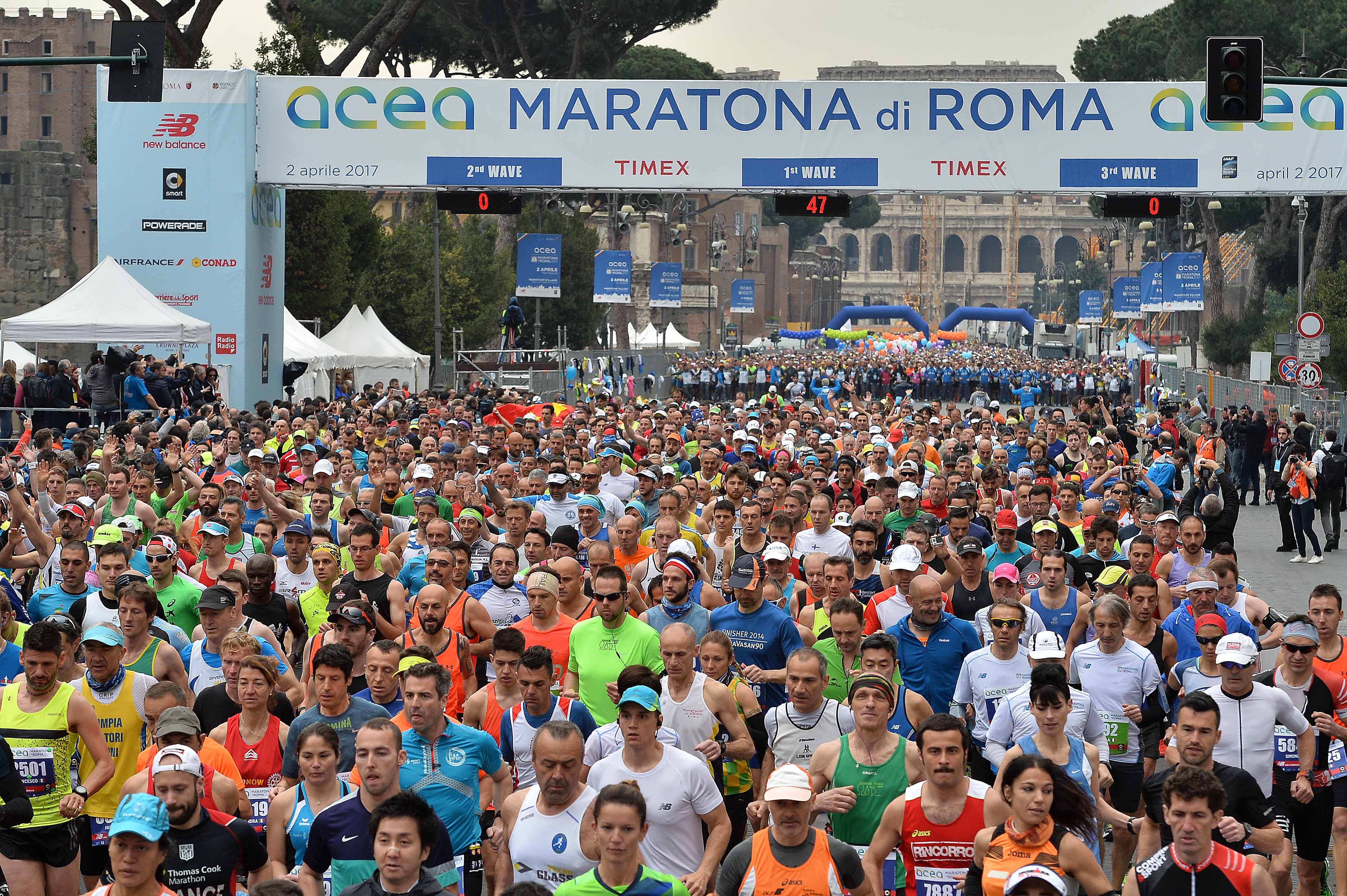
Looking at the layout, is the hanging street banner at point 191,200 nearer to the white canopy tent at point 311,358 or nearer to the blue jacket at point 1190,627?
the white canopy tent at point 311,358

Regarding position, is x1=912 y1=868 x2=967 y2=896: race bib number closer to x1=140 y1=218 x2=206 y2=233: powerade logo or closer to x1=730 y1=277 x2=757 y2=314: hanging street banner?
x1=140 y1=218 x2=206 y2=233: powerade logo

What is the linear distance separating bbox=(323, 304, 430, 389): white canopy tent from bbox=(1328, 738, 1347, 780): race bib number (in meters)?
28.1

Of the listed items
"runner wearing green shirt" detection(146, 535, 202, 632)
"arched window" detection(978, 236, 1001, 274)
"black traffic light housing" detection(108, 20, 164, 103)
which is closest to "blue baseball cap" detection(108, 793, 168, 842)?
"runner wearing green shirt" detection(146, 535, 202, 632)

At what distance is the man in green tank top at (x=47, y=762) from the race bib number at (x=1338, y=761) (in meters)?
5.60

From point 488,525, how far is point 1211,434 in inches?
527

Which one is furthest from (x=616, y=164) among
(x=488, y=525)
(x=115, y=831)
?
(x=115, y=831)

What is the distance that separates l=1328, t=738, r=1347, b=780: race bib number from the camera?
7.91 metres

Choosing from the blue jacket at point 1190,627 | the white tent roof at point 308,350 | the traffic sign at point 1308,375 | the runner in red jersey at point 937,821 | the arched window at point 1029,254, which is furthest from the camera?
the arched window at point 1029,254

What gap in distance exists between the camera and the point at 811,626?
949 cm

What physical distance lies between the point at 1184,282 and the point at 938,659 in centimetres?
3228

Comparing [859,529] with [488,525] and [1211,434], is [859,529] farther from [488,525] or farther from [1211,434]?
[1211,434]

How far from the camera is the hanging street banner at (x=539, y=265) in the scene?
3556 cm

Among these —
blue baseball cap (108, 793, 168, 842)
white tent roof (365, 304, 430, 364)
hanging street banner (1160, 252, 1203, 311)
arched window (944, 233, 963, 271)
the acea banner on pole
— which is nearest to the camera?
blue baseball cap (108, 793, 168, 842)

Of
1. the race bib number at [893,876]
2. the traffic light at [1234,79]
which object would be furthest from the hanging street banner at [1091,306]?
the race bib number at [893,876]
